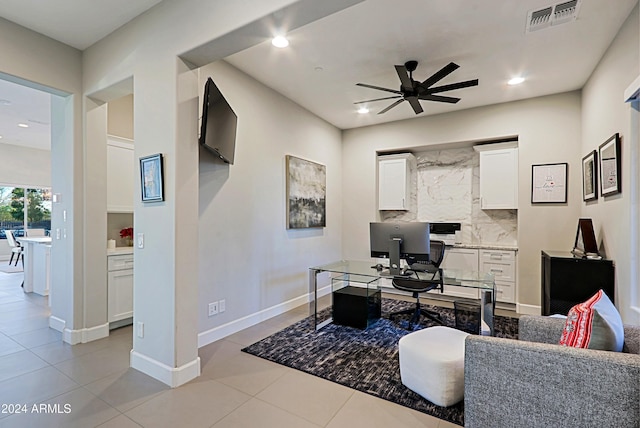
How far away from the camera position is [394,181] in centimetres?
534

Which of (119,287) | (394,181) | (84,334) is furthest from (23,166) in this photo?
(394,181)

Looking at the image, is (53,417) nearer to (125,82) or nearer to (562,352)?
(125,82)

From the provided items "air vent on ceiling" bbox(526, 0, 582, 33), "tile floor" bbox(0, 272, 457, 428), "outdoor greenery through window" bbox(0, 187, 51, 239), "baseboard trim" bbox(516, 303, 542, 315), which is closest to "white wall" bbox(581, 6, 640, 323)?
"air vent on ceiling" bbox(526, 0, 582, 33)

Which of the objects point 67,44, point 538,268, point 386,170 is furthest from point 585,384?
point 67,44

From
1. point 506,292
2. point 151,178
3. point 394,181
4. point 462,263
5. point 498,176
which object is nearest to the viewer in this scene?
point 151,178

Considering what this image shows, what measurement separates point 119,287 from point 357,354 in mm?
2730

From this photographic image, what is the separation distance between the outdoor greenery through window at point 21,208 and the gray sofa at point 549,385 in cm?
1102

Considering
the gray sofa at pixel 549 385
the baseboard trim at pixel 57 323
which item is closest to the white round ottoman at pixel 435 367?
the gray sofa at pixel 549 385

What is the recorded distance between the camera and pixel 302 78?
144 inches

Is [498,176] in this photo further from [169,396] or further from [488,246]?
[169,396]

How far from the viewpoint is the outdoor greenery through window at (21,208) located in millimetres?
8453

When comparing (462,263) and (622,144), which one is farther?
(462,263)

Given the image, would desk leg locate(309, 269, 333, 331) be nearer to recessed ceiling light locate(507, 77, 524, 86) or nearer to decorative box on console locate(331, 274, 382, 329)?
decorative box on console locate(331, 274, 382, 329)

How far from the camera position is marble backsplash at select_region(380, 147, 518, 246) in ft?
16.0
